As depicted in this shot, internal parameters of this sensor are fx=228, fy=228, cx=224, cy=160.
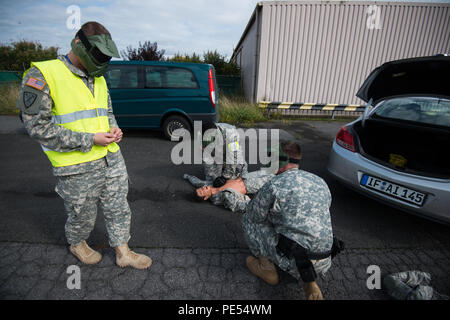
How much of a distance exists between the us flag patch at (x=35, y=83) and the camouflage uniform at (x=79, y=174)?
2 centimetres

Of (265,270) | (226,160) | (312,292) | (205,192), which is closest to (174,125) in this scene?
(226,160)

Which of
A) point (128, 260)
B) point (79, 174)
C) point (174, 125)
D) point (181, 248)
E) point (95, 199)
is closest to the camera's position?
point (79, 174)

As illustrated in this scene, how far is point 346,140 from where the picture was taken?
113 inches

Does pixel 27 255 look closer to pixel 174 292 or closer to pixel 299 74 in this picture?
pixel 174 292

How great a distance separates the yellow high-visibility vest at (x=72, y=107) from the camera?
57.9 inches

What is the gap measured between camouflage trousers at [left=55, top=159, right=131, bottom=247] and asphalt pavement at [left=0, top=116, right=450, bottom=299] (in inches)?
13.4

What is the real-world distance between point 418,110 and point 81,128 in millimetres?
3567

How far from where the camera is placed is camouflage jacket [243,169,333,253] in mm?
1490

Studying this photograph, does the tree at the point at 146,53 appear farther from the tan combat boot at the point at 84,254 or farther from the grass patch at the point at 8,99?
the tan combat boot at the point at 84,254

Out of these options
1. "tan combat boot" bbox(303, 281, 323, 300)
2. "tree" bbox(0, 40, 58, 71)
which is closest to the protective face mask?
"tan combat boot" bbox(303, 281, 323, 300)

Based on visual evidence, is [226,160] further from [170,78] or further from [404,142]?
[170,78]

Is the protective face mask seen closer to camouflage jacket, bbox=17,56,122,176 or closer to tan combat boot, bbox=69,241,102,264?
camouflage jacket, bbox=17,56,122,176

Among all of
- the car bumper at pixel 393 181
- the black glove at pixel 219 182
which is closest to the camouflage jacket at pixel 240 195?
the black glove at pixel 219 182
